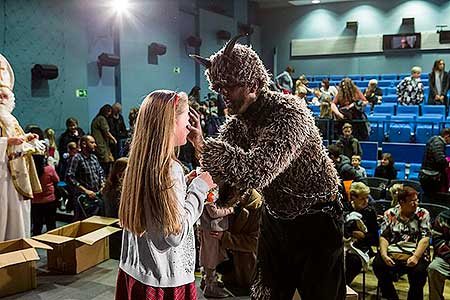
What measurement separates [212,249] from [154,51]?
5909mm

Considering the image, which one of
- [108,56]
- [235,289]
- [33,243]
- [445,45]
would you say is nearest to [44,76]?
[108,56]

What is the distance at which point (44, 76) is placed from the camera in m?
6.21

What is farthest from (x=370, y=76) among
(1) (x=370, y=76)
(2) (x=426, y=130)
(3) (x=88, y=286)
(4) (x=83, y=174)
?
(3) (x=88, y=286)

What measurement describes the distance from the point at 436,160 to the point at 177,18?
6.10 metres

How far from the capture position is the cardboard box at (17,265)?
305cm

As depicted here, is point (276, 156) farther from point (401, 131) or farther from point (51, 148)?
point (401, 131)

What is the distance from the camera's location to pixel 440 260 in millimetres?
3045

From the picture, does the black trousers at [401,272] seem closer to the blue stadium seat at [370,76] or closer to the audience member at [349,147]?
the audience member at [349,147]

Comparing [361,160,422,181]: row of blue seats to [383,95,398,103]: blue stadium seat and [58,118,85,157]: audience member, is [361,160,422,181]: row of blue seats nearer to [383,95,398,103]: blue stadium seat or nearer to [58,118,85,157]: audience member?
[383,95,398,103]: blue stadium seat

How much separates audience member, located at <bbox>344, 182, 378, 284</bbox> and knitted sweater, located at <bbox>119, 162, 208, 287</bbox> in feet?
6.12

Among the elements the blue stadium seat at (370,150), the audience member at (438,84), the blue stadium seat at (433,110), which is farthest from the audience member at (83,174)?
the audience member at (438,84)

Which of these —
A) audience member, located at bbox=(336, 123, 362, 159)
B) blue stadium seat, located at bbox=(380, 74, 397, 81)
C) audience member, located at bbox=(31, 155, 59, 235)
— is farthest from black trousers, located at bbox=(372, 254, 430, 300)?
blue stadium seat, located at bbox=(380, 74, 397, 81)

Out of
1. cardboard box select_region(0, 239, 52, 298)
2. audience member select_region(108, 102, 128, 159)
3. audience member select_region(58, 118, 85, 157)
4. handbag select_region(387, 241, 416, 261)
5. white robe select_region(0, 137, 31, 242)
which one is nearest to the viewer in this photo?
cardboard box select_region(0, 239, 52, 298)

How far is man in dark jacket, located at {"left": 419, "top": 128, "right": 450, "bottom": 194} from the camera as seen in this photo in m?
4.68
